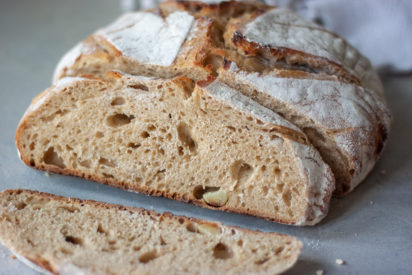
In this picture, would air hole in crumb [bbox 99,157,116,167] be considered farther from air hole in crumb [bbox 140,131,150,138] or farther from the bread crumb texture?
air hole in crumb [bbox 140,131,150,138]

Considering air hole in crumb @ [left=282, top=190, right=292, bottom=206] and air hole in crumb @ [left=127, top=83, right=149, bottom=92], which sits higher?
air hole in crumb @ [left=127, top=83, right=149, bottom=92]

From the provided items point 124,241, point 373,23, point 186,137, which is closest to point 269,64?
point 186,137

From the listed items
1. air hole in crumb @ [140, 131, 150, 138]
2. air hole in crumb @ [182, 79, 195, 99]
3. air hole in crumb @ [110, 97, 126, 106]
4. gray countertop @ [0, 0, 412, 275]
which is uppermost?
air hole in crumb @ [182, 79, 195, 99]

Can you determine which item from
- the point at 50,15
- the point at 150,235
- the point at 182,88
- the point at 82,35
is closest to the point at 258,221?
the point at 150,235

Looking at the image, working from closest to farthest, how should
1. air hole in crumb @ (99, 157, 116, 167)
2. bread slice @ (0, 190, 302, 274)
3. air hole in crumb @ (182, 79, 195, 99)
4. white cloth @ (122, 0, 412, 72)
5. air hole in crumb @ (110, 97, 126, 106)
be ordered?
bread slice @ (0, 190, 302, 274) → air hole in crumb @ (182, 79, 195, 99) → air hole in crumb @ (110, 97, 126, 106) → air hole in crumb @ (99, 157, 116, 167) → white cloth @ (122, 0, 412, 72)

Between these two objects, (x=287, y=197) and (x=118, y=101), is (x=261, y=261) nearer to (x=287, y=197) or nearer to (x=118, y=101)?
(x=287, y=197)

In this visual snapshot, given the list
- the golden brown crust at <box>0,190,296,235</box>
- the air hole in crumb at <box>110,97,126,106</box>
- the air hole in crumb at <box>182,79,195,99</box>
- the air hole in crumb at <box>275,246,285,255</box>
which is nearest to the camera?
the air hole in crumb at <box>275,246,285,255</box>

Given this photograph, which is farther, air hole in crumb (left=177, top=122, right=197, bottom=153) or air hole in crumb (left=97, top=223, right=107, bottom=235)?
air hole in crumb (left=177, top=122, right=197, bottom=153)

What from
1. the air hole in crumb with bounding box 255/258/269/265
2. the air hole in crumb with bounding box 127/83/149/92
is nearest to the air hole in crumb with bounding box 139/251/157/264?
the air hole in crumb with bounding box 255/258/269/265
